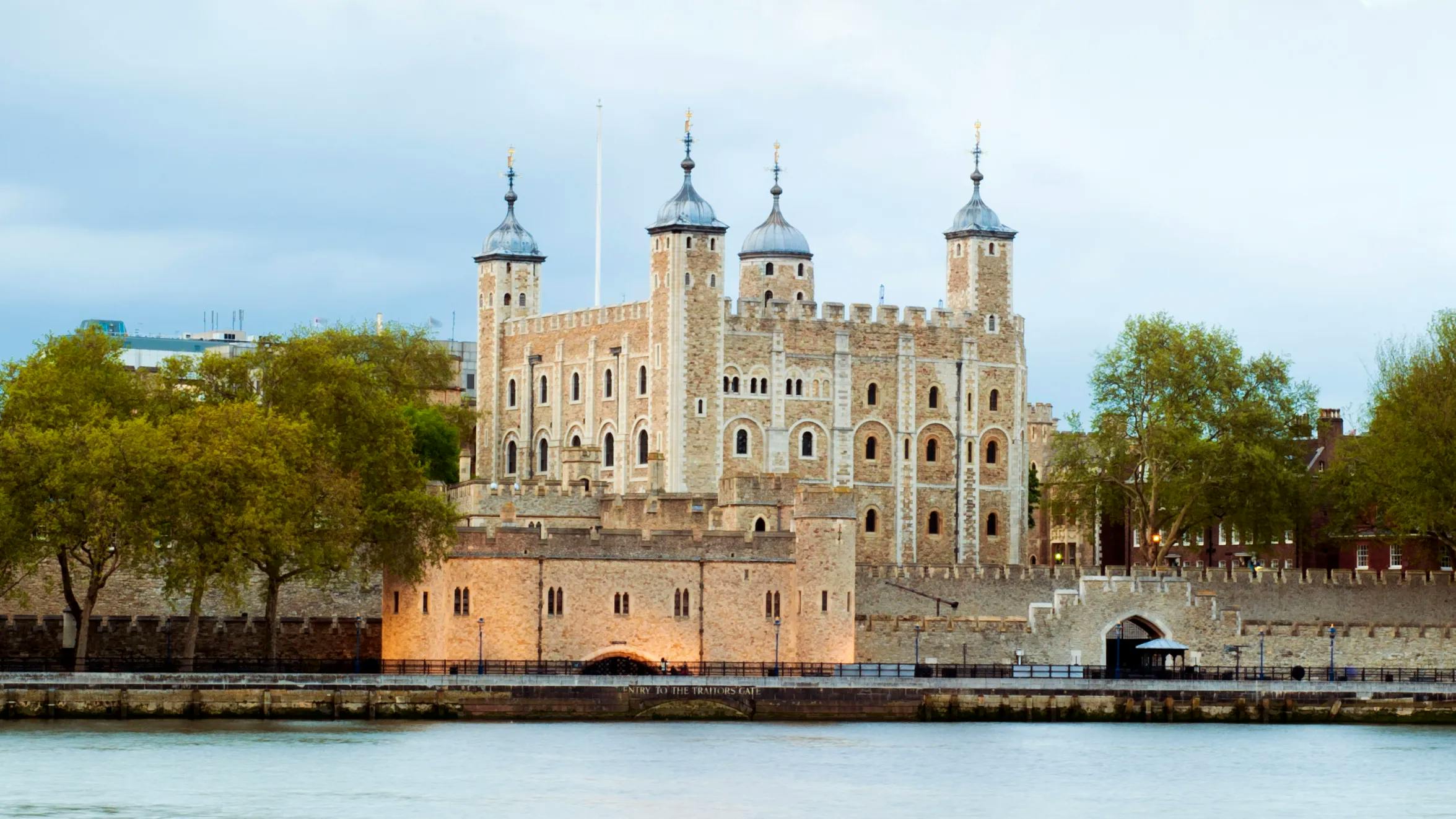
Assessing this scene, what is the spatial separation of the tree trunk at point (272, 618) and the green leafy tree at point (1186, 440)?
32622mm


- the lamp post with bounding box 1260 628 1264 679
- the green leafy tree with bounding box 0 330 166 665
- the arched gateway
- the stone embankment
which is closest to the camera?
the stone embankment

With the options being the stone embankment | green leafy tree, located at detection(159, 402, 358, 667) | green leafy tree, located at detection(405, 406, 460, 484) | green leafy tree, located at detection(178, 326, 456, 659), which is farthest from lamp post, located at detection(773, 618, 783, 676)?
green leafy tree, located at detection(405, 406, 460, 484)

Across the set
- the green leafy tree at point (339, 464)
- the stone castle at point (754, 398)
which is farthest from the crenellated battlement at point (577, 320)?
the green leafy tree at point (339, 464)

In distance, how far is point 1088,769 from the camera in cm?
7219

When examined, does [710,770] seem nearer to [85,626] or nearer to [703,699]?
[703,699]

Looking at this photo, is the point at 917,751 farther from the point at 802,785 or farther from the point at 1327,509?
the point at 1327,509

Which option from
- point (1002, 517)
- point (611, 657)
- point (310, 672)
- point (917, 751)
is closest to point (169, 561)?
point (310, 672)

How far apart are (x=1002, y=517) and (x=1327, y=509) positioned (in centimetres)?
1102

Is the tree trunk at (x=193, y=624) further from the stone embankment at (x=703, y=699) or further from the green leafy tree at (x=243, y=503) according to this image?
the stone embankment at (x=703, y=699)

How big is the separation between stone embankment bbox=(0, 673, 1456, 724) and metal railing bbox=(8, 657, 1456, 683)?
3.06 feet

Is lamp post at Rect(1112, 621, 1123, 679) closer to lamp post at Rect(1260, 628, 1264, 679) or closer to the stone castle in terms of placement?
lamp post at Rect(1260, 628, 1264, 679)

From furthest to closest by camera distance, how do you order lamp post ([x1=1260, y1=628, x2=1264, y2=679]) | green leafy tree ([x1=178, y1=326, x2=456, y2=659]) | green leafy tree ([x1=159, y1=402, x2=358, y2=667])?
lamp post ([x1=1260, y1=628, x2=1264, y2=679])
green leafy tree ([x1=178, y1=326, x2=456, y2=659])
green leafy tree ([x1=159, y1=402, x2=358, y2=667])

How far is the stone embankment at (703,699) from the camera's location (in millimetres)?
74688

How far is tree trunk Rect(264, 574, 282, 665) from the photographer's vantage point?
80312 millimetres
